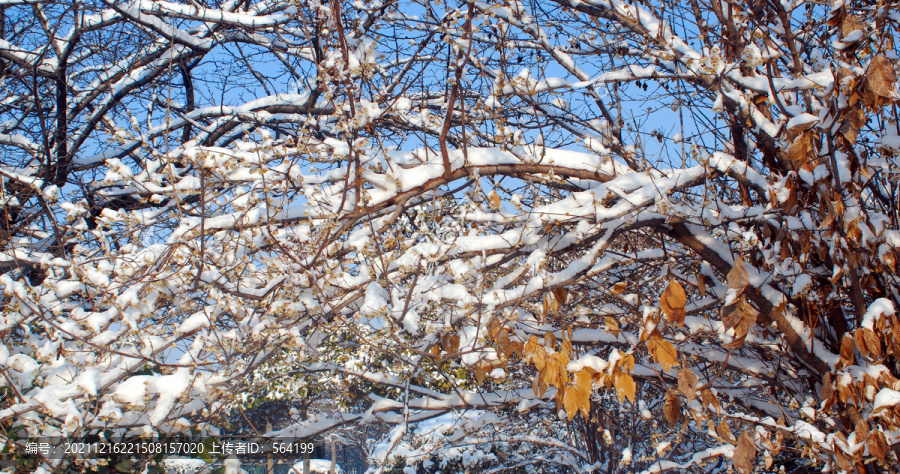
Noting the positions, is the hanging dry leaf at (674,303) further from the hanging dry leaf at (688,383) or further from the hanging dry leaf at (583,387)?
the hanging dry leaf at (583,387)

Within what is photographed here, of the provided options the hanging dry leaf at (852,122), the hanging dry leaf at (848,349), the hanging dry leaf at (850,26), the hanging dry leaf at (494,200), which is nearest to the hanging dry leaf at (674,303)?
the hanging dry leaf at (848,349)

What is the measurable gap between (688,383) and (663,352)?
0.71ft

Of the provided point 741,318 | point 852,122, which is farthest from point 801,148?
point 741,318

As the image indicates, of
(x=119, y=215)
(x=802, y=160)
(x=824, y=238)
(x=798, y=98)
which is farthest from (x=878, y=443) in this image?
(x=119, y=215)

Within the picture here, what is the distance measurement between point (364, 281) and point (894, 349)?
6.91 ft

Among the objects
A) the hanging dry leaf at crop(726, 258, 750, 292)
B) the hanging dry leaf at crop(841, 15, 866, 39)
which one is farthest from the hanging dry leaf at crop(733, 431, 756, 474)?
the hanging dry leaf at crop(841, 15, 866, 39)

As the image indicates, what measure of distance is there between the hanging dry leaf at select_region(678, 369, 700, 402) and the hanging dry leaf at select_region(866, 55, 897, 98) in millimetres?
1098

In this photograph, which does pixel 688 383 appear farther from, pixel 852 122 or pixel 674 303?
pixel 852 122

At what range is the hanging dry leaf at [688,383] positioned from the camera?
1.99m

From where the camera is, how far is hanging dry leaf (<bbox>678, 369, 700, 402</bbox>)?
1.99 m

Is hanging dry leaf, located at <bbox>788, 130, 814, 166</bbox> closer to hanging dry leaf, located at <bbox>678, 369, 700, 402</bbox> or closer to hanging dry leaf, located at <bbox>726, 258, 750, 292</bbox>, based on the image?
hanging dry leaf, located at <bbox>726, 258, 750, 292</bbox>

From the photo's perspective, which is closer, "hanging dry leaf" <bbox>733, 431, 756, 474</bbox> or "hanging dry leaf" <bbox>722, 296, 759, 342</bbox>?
"hanging dry leaf" <bbox>722, 296, 759, 342</bbox>

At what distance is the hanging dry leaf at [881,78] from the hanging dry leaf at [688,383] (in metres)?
1.10

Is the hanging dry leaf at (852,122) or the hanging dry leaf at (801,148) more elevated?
the hanging dry leaf at (852,122)
